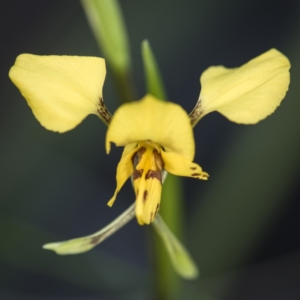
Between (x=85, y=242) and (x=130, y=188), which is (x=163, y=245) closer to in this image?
(x=85, y=242)

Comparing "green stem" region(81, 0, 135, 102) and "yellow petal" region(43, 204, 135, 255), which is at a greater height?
"green stem" region(81, 0, 135, 102)

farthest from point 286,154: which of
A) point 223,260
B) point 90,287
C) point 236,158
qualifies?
point 90,287

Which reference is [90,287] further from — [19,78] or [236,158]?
[19,78]

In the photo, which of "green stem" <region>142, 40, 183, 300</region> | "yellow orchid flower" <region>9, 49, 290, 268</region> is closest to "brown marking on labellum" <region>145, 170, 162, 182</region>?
"yellow orchid flower" <region>9, 49, 290, 268</region>

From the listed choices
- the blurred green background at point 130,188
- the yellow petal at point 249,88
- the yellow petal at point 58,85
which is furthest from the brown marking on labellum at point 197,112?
the blurred green background at point 130,188

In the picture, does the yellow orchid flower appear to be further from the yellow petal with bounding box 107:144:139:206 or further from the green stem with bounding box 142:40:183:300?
the green stem with bounding box 142:40:183:300

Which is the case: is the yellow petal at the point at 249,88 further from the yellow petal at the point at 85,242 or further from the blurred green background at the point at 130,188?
the blurred green background at the point at 130,188

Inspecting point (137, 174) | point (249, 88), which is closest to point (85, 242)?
Result: point (137, 174)
